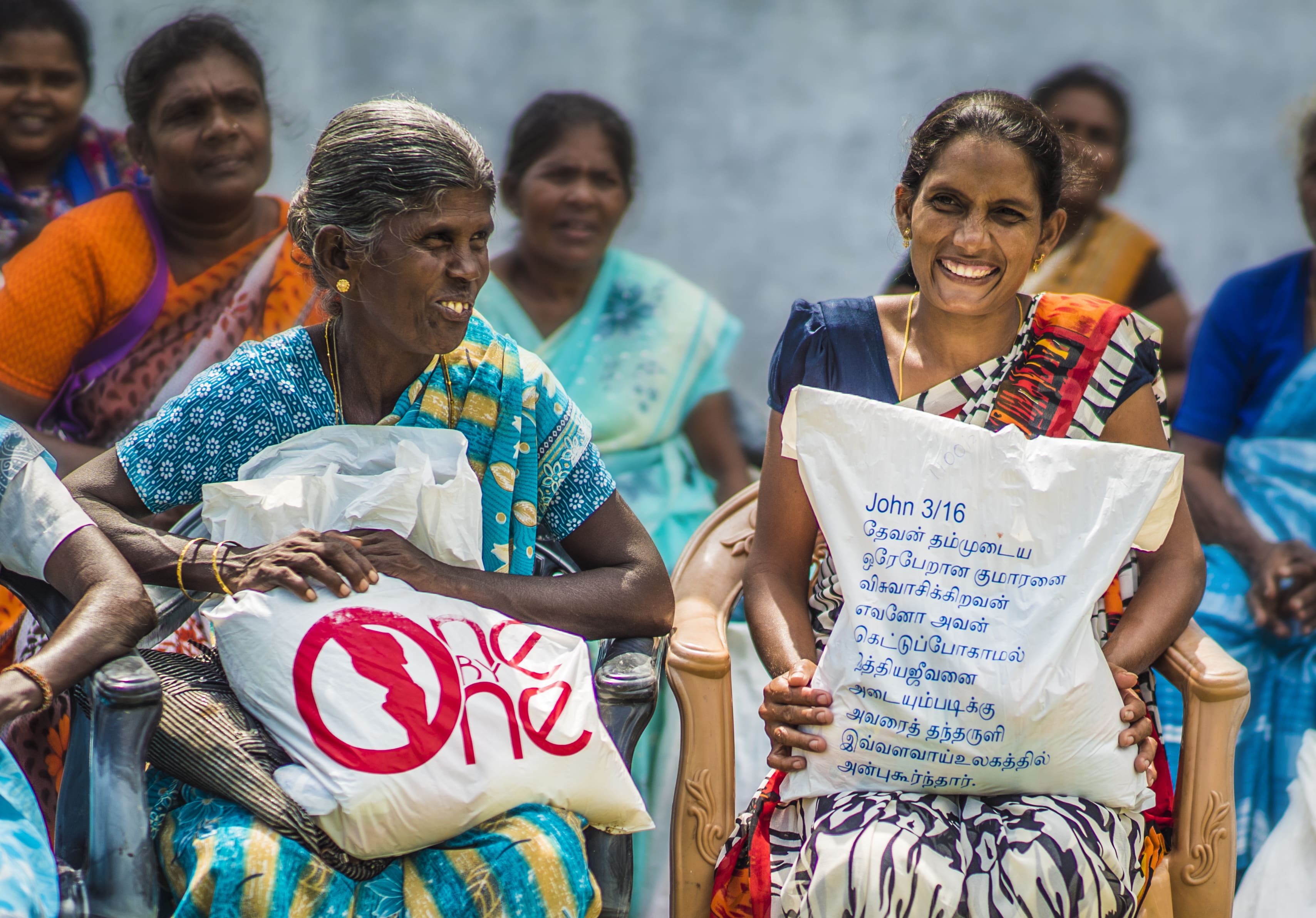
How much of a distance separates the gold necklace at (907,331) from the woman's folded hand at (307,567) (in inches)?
41.6

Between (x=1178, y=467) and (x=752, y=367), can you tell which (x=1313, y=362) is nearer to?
(x=1178, y=467)

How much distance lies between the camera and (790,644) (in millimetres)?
2596

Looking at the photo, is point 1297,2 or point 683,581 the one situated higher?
point 1297,2

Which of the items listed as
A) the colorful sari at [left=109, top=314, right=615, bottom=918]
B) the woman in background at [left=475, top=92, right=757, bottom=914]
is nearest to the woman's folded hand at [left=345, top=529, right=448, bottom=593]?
the colorful sari at [left=109, top=314, right=615, bottom=918]

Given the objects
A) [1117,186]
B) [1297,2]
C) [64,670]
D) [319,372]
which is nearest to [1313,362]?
[1117,186]

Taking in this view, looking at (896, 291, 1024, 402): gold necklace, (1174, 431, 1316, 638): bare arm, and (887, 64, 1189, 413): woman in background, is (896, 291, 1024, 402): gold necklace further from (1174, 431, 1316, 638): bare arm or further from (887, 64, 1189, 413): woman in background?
(887, 64, 1189, 413): woman in background

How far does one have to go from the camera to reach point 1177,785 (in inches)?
99.7

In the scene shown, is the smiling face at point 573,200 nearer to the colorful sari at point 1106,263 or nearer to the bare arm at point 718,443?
the bare arm at point 718,443

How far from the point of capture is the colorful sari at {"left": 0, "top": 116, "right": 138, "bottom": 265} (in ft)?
14.2

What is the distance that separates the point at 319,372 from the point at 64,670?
0.70 meters

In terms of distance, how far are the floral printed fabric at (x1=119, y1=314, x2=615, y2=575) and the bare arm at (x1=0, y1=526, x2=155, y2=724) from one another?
0.59 ft

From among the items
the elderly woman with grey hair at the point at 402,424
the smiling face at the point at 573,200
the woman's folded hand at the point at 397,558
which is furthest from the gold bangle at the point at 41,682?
the smiling face at the point at 573,200

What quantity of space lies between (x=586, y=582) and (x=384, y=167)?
82 centimetres

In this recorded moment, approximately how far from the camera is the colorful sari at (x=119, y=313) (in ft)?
11.7
